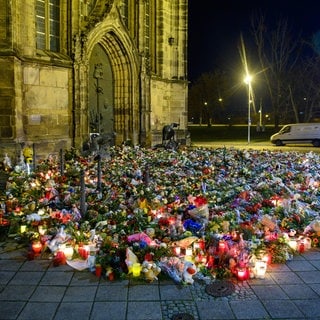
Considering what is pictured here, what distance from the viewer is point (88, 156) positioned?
15.6 meters

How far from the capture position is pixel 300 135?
2812 centimetres

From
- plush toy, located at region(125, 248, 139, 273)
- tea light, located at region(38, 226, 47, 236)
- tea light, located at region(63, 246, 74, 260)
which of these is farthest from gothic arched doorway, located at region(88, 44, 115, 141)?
plush toy, located at region(125, 248, 139, 273)

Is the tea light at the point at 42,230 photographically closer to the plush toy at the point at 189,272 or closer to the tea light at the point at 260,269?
the plush toy at the point at 189,272

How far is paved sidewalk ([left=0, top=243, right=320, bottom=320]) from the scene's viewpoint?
4484 mm

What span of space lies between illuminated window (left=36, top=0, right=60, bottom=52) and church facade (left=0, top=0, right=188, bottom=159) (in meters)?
0.03

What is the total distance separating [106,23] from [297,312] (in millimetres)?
15570

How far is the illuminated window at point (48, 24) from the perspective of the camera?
15508 millimetres

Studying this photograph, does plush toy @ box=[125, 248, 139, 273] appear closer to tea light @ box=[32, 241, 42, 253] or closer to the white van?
tea light @ box=[32, 241, 42, 253]

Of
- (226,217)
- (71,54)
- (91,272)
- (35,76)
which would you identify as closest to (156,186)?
(226,217)

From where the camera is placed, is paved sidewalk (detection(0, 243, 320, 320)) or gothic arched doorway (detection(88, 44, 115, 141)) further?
gothic arched doorway (detection(88, 44, 115, 141))

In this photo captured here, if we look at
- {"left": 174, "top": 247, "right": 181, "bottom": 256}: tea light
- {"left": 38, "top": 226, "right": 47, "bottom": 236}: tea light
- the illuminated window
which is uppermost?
the illuminated window

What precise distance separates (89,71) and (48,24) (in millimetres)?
2991

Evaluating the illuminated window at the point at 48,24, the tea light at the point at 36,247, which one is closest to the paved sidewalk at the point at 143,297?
the tea light at the point at 36,247

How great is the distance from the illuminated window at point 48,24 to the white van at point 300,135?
1719cm
